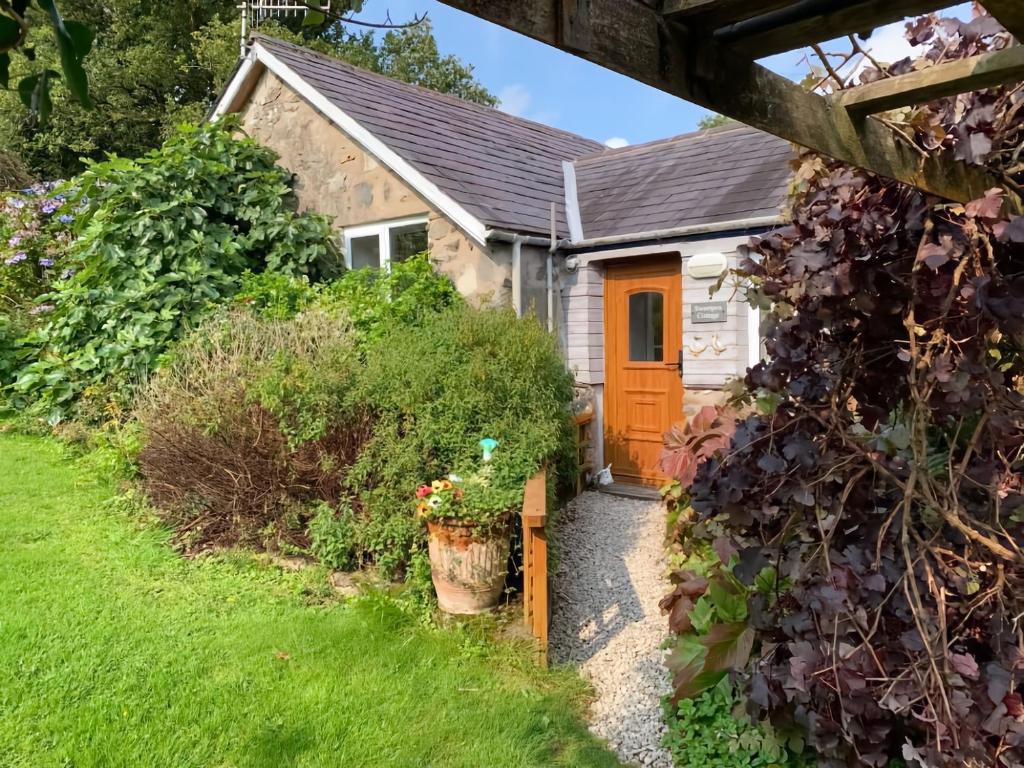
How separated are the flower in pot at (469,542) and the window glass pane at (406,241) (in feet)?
13.7

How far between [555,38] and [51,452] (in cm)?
790

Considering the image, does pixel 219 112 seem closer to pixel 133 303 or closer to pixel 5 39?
pixel 133 303

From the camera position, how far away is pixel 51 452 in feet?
23.9

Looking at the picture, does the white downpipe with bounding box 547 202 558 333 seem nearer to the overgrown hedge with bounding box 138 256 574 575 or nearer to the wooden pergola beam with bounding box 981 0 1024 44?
the overgrown hedge with bounding box 138 256 574 575

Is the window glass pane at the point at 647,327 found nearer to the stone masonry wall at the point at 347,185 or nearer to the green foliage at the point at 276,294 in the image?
the stone masonry wall at the point at 347,185

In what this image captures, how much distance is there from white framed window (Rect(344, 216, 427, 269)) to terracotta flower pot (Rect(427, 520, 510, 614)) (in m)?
4.01

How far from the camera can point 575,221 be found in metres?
8.09

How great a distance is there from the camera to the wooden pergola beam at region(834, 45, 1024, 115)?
1.93m

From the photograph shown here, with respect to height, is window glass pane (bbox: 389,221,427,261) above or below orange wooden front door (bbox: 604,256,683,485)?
above

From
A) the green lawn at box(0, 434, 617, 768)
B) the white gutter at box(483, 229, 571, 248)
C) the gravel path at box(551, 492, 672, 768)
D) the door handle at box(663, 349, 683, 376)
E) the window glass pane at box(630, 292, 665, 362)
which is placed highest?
the white gutter at box(483, 229, 571, 248)

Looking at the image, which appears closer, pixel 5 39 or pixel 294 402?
pixel 5 39

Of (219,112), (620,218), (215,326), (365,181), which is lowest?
(215,326)

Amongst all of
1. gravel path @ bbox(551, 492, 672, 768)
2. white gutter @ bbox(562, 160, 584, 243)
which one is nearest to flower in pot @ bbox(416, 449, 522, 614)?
gravel path @ bbox(551, 492, 672, 768)

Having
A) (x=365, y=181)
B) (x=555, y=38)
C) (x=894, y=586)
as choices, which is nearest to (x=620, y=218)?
(x=365, y=181)
